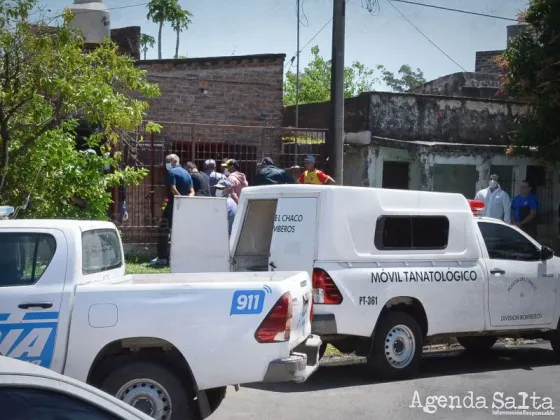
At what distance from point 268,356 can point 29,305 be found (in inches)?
73.0

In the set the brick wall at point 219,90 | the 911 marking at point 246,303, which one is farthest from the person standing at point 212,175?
the 911 marking at point 246,303

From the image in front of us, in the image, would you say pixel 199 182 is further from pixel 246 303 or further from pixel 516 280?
pixel 246 303

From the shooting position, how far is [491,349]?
35.7 feet

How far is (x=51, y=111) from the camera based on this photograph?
969cm

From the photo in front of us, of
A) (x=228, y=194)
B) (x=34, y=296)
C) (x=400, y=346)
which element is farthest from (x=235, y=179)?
(x=34, y=296)

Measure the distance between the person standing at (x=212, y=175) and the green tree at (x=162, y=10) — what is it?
29.2 meters

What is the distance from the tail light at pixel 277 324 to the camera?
5930 mm

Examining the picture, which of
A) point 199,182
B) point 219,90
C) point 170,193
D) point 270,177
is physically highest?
point 219,90

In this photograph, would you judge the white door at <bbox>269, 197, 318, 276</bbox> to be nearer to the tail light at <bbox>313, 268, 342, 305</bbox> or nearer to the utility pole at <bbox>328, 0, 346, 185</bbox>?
the tail light at <bbox>313, 268, 342, 305</bbox>

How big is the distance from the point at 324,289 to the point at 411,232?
142 centimetres

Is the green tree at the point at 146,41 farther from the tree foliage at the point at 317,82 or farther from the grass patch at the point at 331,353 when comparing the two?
the grass patch at the point at 331,353

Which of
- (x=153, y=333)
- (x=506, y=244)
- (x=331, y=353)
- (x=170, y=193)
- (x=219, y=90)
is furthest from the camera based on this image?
(x=219, y=90)

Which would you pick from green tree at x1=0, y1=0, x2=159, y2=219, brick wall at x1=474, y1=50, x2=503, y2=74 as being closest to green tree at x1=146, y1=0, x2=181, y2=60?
brick wall at x1=474, y1=50, x2=503, y2=74

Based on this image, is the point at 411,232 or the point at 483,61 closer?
the point at 411,232
